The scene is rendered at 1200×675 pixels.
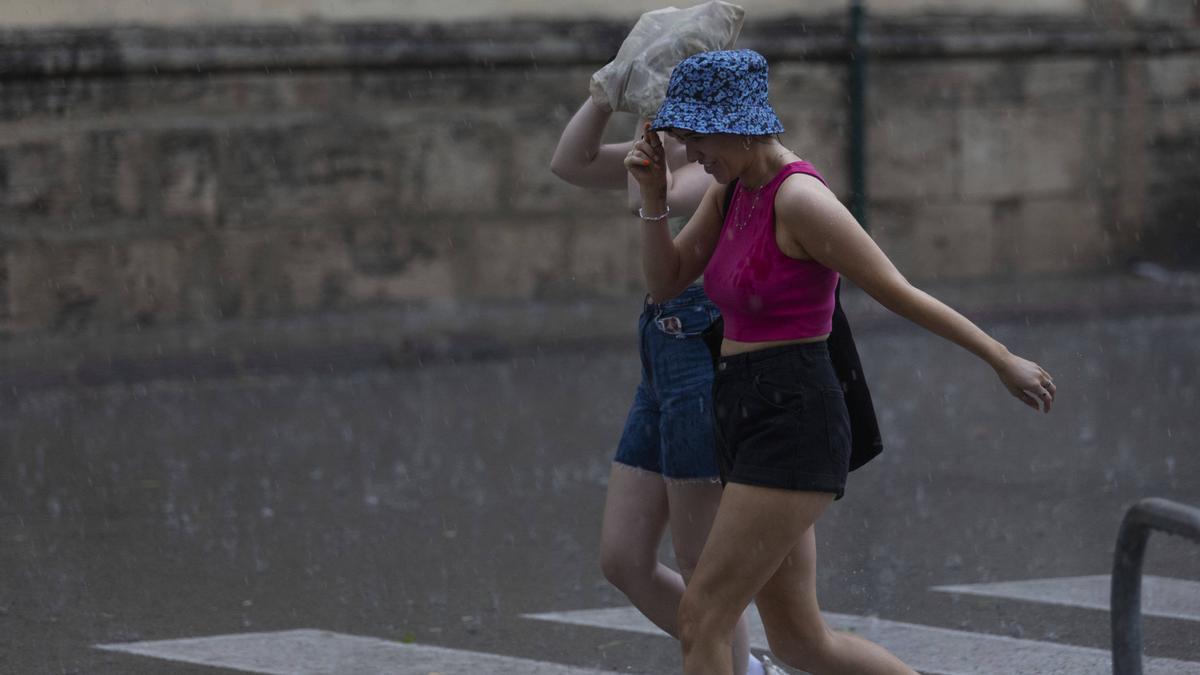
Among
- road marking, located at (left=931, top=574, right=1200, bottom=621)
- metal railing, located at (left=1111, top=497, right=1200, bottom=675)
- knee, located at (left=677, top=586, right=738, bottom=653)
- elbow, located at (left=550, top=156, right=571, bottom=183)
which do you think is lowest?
road marking, located at (left=931, top=574, right=1200, bottom=621)

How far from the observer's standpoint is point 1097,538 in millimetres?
6734

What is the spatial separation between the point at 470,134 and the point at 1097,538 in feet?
22.5

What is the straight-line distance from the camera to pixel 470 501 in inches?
296

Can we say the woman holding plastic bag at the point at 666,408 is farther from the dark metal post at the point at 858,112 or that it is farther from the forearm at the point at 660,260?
the dark metal post at the point at 858,112

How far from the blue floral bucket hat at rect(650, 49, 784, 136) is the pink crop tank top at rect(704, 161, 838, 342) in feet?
0.47

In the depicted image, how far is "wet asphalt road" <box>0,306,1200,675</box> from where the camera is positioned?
573 cm

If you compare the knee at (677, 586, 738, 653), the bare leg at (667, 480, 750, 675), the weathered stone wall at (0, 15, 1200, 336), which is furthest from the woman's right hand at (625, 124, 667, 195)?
the weathered stone wall at (0, 15, 1200, 336)

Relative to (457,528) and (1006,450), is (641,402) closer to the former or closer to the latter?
(457,528)

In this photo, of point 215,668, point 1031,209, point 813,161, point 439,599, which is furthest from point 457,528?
point 1031,209

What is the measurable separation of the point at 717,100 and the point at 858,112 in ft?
32.7

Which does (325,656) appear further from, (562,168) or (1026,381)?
(1026,381)

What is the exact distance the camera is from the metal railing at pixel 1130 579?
341cm

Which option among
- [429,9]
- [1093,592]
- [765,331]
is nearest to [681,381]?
[765,331]

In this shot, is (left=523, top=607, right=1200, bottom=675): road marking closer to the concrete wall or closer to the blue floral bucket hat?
the blue floral bucket hat
